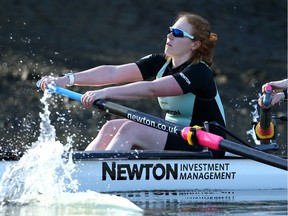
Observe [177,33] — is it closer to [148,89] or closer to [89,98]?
[148,89]

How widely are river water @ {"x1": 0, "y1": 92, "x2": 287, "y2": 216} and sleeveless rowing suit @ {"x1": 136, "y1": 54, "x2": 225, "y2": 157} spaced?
1.81 feet

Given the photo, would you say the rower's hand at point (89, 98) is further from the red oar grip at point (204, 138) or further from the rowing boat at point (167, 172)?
the red oar grip at point (204, 138)

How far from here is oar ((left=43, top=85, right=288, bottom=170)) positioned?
8133 millimetres

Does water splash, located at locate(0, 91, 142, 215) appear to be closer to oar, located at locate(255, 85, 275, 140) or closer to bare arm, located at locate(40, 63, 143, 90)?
bare arm, located at locate(40, 63, 143, 90)

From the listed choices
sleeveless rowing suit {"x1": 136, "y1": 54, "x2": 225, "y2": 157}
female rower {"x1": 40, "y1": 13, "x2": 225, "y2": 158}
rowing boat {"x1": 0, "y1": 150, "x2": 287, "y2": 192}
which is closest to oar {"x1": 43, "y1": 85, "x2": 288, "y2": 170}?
Result: female rower {"x1": 40, "y1": 13, "x2": 225, "y2": 158}

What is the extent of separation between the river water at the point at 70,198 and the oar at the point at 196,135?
513 mm

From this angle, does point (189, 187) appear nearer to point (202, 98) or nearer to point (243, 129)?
point (202, 98)

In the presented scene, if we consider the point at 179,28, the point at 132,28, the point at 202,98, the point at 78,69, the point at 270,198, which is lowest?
the point at 270,198

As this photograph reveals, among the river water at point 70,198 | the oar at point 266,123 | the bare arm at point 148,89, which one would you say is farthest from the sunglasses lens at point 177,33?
the river water at point 70,198

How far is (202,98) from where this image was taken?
9.51 metres

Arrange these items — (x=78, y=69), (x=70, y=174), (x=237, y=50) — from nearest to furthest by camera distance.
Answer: (x=70, y=174)
(x=78, y=69)
(x=237, y=50)

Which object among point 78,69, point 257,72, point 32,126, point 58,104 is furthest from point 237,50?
point 32,126

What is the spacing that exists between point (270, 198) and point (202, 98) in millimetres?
1052

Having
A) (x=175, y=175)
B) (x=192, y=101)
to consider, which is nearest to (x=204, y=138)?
(x=192, y=101)
